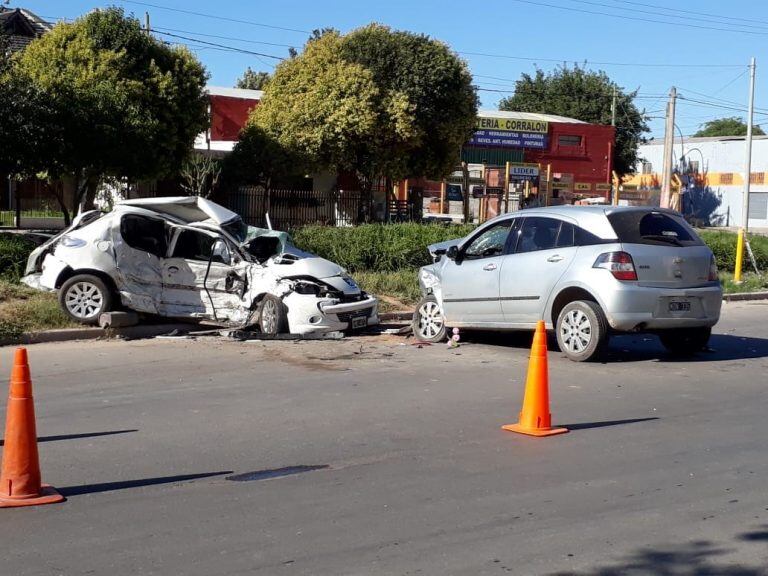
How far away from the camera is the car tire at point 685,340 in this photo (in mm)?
11508

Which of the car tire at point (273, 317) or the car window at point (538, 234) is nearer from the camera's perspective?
the car window at point (538, 234)

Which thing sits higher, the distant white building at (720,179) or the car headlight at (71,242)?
the distant white building at (720,179)

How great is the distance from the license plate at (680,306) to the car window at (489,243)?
2.27 m

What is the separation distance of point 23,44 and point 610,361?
2847 cm

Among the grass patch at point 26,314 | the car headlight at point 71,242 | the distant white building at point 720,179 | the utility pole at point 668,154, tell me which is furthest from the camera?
the distant white building at point 720,179

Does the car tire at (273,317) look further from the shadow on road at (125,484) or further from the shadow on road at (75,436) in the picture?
the shadow on road at (125,484)

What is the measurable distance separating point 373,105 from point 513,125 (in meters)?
20.5

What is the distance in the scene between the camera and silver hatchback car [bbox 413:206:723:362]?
1062 cm

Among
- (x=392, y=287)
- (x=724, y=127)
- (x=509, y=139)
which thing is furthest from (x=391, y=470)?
(x=724, y=127)

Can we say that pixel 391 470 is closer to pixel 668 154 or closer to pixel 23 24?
pixel 668 154

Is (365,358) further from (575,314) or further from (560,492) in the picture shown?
(560,492)

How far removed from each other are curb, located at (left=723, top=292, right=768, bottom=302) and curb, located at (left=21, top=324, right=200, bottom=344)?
1113 cm

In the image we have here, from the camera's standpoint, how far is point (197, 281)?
44.9 feet

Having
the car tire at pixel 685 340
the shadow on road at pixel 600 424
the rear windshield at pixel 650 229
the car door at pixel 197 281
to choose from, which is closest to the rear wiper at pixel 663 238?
the rear windshield at pixel 650 229
